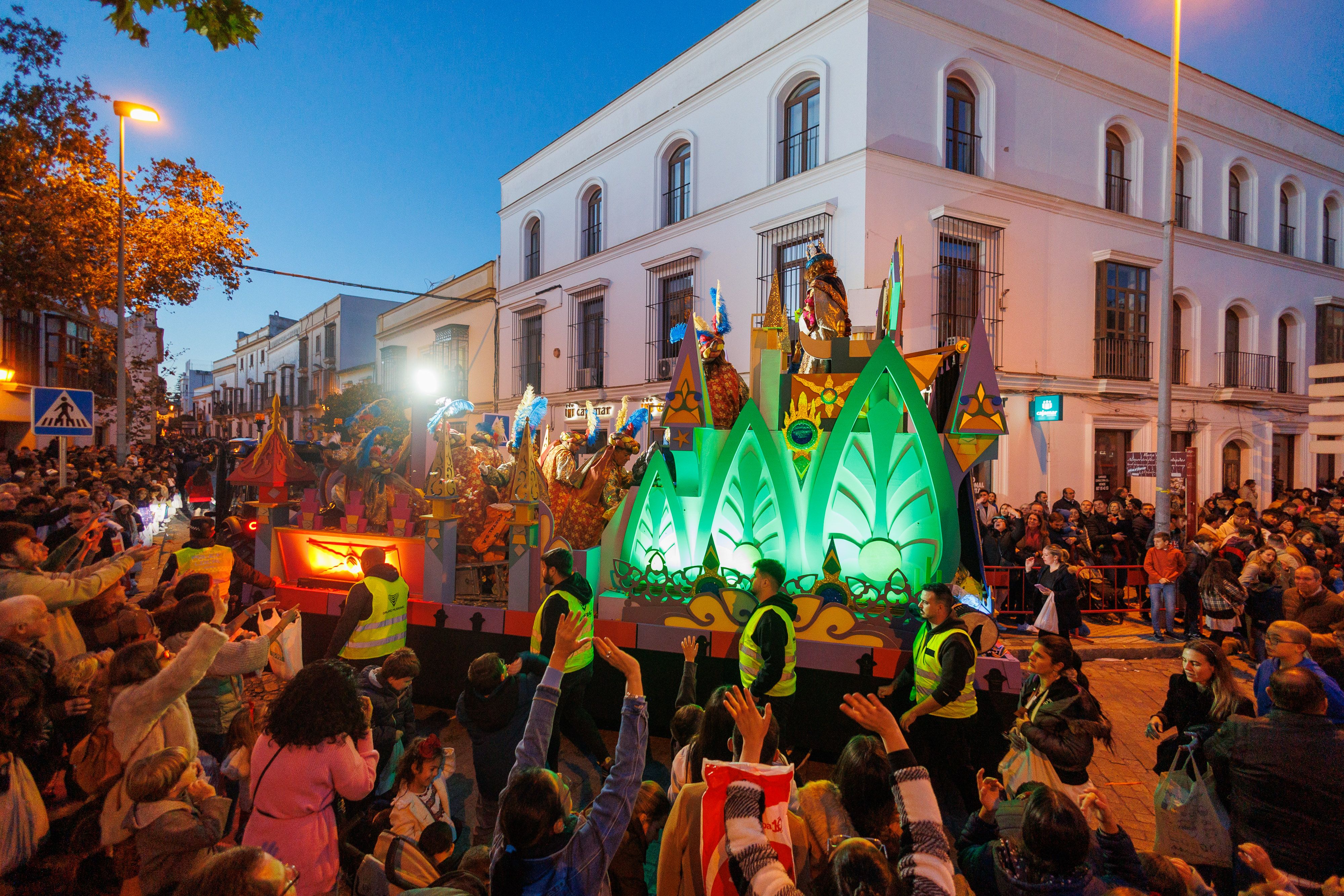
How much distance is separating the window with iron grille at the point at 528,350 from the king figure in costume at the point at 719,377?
668 inches

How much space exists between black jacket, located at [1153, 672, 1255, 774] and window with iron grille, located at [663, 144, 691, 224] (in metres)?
16.7

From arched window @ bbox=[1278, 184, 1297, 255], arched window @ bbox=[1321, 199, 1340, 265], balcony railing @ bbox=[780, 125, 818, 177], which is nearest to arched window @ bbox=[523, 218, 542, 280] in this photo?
balcony railing @ bbox=[780, 125, 818, 177]

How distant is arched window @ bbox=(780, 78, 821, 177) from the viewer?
15125 millimetres

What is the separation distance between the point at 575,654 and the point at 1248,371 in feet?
71.4

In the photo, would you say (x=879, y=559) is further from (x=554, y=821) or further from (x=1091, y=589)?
(x=1091, y=589)

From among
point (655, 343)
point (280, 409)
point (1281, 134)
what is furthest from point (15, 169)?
point (1281, 134)

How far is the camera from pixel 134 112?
39.5 feet

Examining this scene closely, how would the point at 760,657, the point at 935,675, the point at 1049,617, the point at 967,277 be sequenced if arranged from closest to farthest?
the point at 935,675 → the point at 760,657 → the point at 1049,617 → the point at 967,277

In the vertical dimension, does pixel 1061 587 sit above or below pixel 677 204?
below

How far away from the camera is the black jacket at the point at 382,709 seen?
3545 millimetres

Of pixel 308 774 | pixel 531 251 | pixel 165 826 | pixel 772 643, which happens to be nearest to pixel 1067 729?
pixel 772 643

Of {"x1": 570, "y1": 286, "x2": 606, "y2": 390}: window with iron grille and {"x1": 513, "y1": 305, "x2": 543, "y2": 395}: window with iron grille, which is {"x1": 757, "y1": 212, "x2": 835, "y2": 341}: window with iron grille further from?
{"x1": 513, "y1": 305, "x2": 543, "y2": 395}: window with iron grille

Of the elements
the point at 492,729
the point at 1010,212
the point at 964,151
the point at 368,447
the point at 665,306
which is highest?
the point at 964,151

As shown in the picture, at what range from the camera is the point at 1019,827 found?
2.47 metres
